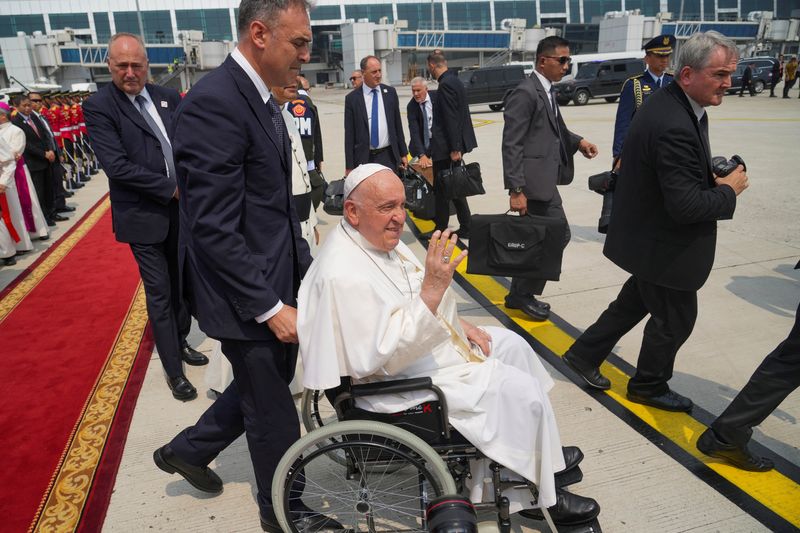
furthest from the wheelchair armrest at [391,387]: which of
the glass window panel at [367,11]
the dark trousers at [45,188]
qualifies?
the glass window panel at [367,11]

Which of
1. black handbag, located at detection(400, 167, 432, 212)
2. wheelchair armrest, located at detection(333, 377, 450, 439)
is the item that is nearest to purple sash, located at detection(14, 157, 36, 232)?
black handbag, located at detection(400, 167, 432, 212)

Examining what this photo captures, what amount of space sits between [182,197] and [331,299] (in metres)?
0.62

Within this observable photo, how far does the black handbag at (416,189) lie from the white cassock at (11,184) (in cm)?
420

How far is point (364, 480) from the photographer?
6.95 feet

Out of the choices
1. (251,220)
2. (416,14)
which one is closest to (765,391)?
(251,220)

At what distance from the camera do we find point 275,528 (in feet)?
7.45

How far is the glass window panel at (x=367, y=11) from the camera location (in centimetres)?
6869

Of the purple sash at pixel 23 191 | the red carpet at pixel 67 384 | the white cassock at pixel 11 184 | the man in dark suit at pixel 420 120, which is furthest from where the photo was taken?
the purple sash at pixel 23 191

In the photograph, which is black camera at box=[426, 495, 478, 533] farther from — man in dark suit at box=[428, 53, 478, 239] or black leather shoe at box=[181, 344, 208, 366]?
man in dark suit at box=[428, 53, 478, 239]

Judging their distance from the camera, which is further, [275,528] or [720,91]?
[720,91]

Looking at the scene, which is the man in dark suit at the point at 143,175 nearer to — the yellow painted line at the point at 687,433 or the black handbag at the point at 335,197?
the black handbag at the point at 335,197

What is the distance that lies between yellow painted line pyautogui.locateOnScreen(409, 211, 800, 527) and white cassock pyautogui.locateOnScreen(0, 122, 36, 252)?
550 cm

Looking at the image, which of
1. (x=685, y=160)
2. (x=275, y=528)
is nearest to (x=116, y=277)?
(x=275, y=528)

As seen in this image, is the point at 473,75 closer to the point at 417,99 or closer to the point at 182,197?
the point at 417,99
